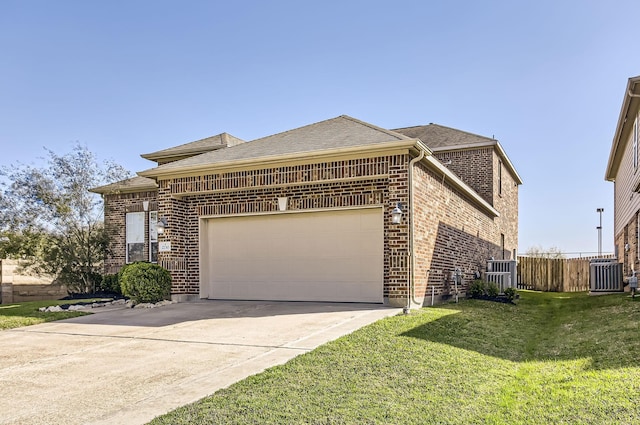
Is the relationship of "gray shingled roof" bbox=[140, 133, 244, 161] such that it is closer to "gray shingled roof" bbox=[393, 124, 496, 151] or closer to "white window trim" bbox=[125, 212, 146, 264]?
"white window trim" bbox=[125, 212, 146, 264]

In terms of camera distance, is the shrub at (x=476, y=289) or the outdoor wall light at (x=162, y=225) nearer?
the outdoor wall light at (x=162, y=225)

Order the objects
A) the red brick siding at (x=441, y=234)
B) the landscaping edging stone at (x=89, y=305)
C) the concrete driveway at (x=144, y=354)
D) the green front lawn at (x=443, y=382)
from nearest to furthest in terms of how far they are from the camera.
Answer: the green front lawn at (x=443, y=382), the concrete driveway at (x=144, y=354), the red brick siding at (x=441, y=234), the landscaping edging stone at (x=89, y=305)

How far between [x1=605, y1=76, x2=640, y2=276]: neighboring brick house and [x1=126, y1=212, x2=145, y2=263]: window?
14.5 metres

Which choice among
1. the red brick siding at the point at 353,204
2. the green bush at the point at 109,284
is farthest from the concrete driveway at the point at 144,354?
the green bush at the point at 109,284

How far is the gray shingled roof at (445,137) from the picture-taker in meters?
18.4

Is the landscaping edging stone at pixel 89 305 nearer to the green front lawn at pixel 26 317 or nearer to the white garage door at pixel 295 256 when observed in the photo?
the green front lawn at pixel 26 317

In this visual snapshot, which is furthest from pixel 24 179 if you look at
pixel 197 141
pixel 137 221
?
pixel 197 141

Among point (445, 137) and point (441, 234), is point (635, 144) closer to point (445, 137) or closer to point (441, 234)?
point (441, 234)

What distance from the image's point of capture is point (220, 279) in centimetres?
1218

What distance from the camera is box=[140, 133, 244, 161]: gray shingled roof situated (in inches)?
659

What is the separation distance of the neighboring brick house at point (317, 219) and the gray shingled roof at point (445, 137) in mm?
5044

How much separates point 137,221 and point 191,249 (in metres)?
4.95

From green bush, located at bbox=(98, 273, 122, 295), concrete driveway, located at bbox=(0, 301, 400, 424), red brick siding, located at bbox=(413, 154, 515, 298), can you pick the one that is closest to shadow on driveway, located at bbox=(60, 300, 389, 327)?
concrete driveway, located at bbox=(0, 301, 400, 424)

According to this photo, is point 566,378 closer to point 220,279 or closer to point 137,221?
point 220,279
